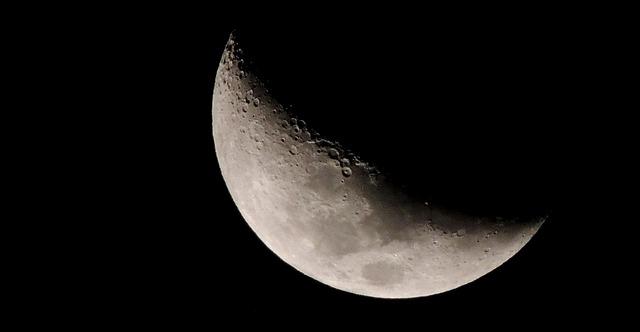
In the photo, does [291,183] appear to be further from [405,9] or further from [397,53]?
[405,9]

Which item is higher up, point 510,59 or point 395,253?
point 510,59

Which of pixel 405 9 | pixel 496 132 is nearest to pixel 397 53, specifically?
pixel 405 9

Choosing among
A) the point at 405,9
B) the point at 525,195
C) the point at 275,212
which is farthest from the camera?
the point at 275,212

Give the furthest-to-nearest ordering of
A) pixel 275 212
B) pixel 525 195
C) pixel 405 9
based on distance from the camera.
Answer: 1. pixel 275 212
2. pixel 525 195
3. pixel 405 9

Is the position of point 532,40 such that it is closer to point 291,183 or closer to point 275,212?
point 291,183

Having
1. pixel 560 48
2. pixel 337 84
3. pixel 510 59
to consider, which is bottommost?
pixel 337 84

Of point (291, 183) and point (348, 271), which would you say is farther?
point (348, 271)

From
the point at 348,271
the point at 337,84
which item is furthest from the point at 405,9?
the point at 348,271
